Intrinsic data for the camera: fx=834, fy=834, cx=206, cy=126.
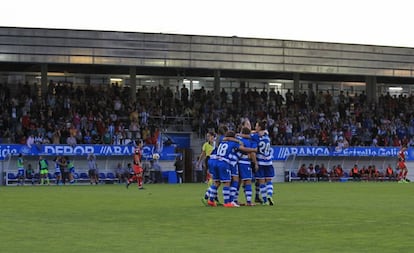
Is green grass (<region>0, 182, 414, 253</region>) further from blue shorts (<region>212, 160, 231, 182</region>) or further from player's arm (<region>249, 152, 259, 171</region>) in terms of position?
player's arm (<region>249, 152, 259, 171</region>)

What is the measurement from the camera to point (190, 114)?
176 ft

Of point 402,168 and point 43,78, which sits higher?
point 43,78

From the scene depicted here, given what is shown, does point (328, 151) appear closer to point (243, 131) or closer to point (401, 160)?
point (401, 160)

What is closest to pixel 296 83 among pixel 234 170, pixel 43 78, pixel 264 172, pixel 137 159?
pixel 43 78

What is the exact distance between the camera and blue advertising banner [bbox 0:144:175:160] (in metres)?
44.4

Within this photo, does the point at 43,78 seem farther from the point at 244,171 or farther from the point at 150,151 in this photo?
the point at 244,171

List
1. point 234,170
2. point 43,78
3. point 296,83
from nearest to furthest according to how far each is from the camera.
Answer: point 234,170, point 43,78, point 296,83

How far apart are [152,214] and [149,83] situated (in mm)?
43760

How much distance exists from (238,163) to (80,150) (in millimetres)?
25867

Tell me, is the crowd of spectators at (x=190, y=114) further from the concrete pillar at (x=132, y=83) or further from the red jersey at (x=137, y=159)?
the red jersey at (x=137, y=159)

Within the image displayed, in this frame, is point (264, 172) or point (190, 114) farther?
point (190, 114)

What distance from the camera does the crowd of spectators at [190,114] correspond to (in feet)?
156

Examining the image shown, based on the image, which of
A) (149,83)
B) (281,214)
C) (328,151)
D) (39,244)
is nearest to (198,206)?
(281,214)

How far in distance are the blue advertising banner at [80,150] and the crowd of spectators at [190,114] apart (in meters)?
0.44
